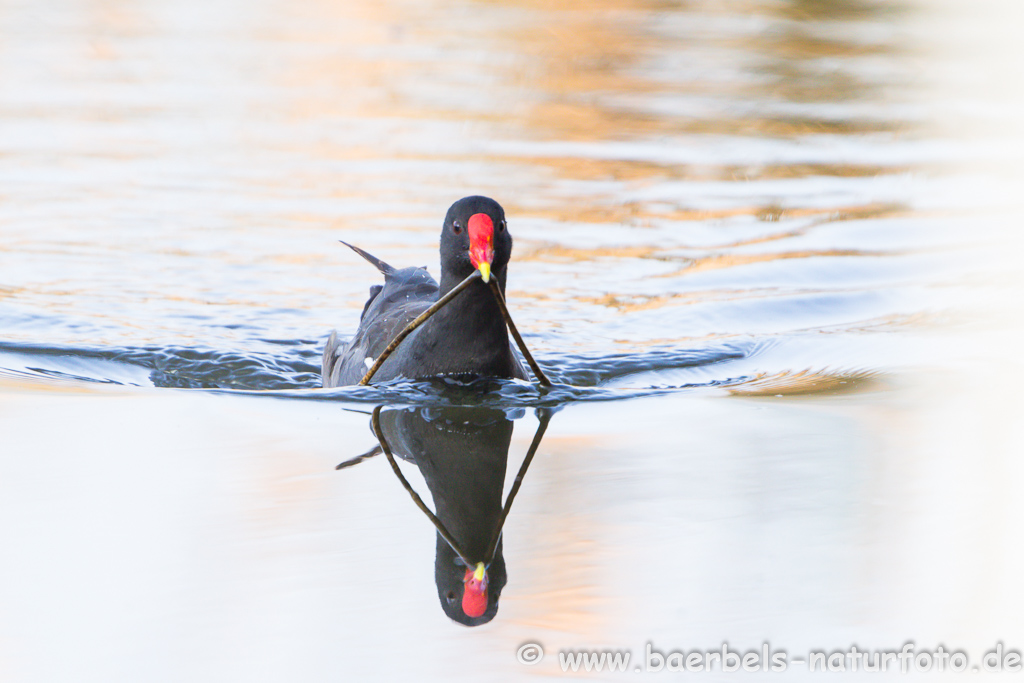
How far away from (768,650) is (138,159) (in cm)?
726

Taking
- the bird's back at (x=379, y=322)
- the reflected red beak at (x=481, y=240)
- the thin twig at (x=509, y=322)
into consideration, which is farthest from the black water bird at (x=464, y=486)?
the bird's back at (x=379, y=322)

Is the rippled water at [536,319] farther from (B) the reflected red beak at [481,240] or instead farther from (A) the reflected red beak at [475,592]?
(B) the reflected red beak at [481,240]

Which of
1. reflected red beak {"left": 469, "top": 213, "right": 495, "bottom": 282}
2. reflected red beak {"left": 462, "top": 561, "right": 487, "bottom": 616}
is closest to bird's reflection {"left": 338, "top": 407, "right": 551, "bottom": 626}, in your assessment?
reflected red beak {"left": 462, "top": 561, "right": 487, "bottom": 616}

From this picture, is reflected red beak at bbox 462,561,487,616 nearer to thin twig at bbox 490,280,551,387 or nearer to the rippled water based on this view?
the rippled water

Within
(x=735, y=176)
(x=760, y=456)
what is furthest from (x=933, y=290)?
(x=760, y=456)

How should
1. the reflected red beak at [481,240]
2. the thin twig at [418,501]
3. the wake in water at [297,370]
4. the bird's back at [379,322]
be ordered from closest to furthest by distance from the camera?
the thin twig at [418,501], the reflected red beak at [481,240], the wake in water at [297,370], the bird's back at [379,322]

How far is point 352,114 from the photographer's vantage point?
33.4 feet

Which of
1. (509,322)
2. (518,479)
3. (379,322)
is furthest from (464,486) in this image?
(379,322)

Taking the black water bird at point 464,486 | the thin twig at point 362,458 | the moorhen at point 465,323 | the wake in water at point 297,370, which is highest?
the moorhen at point 465,323

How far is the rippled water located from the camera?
308cm

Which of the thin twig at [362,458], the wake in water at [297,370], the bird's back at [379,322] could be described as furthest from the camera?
the bird's back at [379,322]

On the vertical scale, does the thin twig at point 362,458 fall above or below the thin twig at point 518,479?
above

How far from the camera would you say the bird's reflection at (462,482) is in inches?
122

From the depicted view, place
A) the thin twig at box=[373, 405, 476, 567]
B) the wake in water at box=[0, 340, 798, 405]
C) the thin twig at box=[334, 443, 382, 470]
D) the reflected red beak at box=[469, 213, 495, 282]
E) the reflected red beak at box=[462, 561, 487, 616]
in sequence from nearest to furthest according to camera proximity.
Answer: the reflected red beak at box=[462, 561, 487, 616] < the thin twig at box=[373, 405, 476, 567] < the thin twig at box=[334, 443, 382, 470] < the reflected red beak at box=[469, 213, 495, 282] < the wake in water at box=[0, 340, 798, 405]
